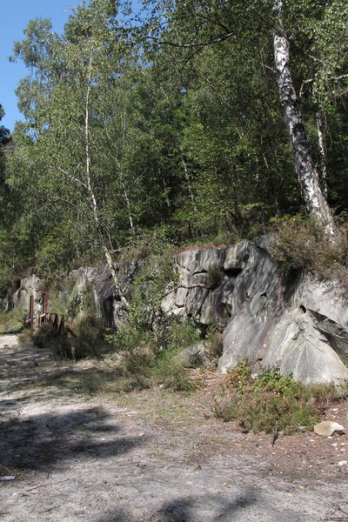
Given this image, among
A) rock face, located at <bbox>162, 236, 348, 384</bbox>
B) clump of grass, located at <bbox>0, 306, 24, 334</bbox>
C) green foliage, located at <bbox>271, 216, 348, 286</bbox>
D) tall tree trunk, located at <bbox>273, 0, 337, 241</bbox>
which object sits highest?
tall tree trunk, located at <bbox>273, 0, 337, 241</bbox>

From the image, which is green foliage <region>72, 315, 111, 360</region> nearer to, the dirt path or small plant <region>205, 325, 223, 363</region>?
small plant <region>205, 325, 223, 363</region>

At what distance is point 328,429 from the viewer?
216 inches

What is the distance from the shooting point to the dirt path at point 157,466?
3.76 meters

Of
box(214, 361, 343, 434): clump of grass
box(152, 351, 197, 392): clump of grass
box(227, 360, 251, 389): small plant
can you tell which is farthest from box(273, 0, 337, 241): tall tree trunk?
box(152, 351, 197, 392): clump of grass

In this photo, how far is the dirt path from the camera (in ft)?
12.3

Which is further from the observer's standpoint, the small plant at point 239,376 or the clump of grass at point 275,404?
the small plant at point 239,376

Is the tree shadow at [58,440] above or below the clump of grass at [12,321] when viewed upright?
above

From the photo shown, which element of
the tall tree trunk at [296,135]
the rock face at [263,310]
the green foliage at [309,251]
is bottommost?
the rock face at [263,310]

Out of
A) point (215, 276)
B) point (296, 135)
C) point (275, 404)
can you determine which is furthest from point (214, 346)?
point (296, 135)

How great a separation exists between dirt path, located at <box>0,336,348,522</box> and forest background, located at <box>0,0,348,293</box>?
3940 millimetres

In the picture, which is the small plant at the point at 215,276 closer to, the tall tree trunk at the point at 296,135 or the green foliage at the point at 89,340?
the tall tree trunk at the point at 296,135

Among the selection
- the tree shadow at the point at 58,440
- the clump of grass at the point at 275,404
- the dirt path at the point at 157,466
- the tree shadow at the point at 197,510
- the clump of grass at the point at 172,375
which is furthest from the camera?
the clump of grass at the point at 172,375

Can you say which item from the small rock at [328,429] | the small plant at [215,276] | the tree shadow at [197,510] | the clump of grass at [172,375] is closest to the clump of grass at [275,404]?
the small rock at [328,429]

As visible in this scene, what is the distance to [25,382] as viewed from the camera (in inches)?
400
